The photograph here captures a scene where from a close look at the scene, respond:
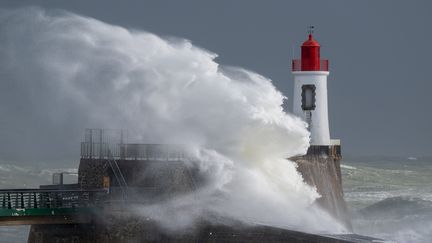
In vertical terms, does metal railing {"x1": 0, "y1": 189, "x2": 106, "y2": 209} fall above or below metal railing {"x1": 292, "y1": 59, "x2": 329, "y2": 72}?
below

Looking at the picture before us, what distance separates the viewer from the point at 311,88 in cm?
4172

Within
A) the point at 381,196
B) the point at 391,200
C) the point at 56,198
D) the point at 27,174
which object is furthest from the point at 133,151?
the point at 27,174

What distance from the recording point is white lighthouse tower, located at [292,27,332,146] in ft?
137

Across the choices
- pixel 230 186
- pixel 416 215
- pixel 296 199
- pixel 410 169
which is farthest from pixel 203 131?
pixel 410 169

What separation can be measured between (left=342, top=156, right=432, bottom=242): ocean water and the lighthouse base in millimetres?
1741

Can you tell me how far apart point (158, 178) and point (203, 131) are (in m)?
1.64

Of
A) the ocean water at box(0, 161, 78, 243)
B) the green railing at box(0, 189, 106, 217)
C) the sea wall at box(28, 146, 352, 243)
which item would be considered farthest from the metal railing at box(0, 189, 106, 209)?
the ocean water at box(0, 161, 78, 243)

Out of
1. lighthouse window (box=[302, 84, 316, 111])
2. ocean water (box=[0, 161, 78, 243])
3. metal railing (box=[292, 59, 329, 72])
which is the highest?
metal railing (box=[292, 59, 329, 72])

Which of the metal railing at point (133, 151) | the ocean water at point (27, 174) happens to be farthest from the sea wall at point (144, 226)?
the ocean water at point (27, 174)

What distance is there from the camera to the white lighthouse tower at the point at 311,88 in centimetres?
4162

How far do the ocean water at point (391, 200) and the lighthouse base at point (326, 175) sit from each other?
174 cm

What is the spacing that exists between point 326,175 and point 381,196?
2153 centimetres

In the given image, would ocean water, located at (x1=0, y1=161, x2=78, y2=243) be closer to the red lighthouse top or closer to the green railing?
the red lighthouse top

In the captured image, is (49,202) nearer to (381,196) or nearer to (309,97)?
(309,97)
